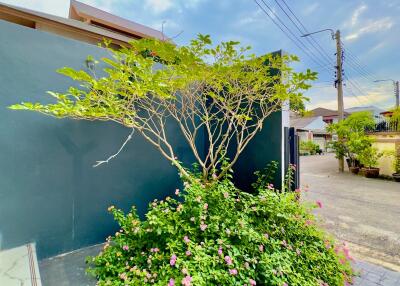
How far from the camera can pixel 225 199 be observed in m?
2.78

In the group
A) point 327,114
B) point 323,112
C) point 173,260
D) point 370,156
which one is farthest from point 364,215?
point 323,112

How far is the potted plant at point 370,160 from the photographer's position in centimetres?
995

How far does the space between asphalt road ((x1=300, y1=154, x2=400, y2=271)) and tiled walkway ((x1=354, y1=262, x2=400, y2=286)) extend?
20 cm

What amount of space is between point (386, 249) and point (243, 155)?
264 cm

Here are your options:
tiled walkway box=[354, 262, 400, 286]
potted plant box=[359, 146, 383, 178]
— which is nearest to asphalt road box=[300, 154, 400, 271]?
A: tiled walkway box=[354, 262, 400, 286]

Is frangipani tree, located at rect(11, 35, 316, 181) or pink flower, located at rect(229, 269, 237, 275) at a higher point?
frangipani tree, located at rect(11, 35, 316, 181)

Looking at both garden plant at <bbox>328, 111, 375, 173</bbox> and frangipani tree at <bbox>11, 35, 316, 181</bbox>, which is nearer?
frangipani tree at <bbox>11, 35, 316, 181</bbox>

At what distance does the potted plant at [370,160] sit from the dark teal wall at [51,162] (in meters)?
10.5

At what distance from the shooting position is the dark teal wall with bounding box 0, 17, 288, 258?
8.99ft

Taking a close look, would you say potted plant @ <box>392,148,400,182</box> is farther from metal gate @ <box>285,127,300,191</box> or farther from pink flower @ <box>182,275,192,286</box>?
pink flower @ <box>182,275,192,286</box>

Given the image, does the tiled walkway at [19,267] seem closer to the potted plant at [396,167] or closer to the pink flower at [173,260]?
the pink flower at [173,260]

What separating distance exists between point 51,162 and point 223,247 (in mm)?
2456

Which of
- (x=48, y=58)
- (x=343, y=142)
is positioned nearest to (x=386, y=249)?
(x=48, y=58)

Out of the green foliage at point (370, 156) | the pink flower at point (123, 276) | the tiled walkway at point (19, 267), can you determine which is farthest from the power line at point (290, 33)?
the tiled walkway at point (19, 267)
